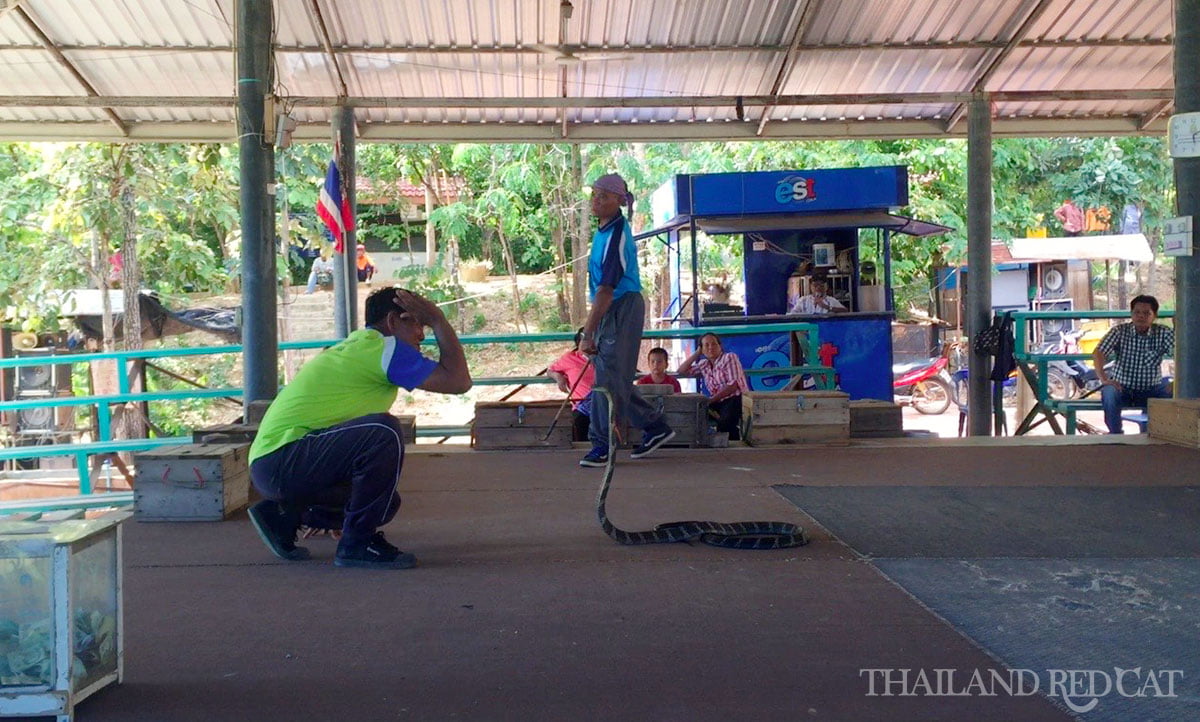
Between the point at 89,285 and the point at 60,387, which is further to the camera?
the point at 89,285

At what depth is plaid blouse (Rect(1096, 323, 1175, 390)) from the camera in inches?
396

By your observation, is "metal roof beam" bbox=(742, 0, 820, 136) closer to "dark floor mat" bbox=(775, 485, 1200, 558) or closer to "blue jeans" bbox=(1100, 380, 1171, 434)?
"blue jeans" bbox=(1100, 380, 1171, 434)

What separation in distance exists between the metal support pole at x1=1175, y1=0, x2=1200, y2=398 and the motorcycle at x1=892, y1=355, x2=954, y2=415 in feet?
35.3

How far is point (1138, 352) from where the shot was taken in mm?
10102

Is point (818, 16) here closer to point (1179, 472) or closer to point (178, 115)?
point (1179, 472)

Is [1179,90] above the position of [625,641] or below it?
above

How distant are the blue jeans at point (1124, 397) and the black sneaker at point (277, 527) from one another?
7926mm

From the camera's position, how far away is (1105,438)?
9016 millimetres

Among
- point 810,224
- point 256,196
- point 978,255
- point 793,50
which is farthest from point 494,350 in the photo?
point 256,196

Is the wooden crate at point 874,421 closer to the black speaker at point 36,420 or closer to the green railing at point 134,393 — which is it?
the green railing at point 134,393

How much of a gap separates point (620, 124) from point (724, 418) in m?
4.57

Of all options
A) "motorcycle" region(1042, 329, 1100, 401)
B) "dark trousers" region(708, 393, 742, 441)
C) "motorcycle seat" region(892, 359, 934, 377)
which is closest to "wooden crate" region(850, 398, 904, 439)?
→ "dark trousers" region(708, 393, 742, 441)

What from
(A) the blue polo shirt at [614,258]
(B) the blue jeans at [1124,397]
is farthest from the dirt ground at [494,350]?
(A) the blue polo shirt at [614,258]

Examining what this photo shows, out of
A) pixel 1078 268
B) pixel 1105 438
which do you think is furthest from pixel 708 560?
pixel 1078 268
